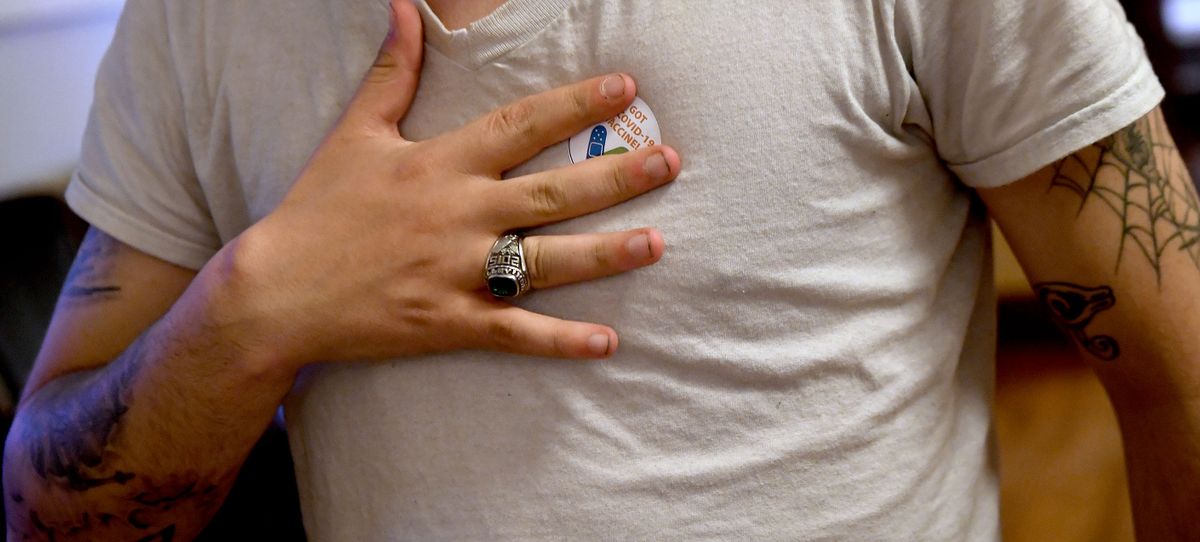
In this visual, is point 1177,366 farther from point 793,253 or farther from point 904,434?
point 793,253

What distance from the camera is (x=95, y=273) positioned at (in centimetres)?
86

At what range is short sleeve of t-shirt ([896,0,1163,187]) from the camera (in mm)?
616

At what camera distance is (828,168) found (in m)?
0.68

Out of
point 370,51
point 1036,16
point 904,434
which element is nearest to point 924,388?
point 904,434

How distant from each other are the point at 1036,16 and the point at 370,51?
501 millimetres

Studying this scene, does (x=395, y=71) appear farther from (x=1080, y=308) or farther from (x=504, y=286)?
(x=1080, y=308)

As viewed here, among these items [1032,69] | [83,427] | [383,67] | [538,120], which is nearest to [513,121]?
[538,120]

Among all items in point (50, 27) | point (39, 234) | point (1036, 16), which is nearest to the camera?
point (1036, 16)

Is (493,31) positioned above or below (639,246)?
above

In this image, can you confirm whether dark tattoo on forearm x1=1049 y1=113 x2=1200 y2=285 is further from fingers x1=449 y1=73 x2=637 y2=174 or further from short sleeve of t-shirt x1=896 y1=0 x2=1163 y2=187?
fingers x1=449 y1=73 x2=637 y2=174

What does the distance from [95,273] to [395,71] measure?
378mm

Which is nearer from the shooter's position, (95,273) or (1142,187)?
(1142,187)

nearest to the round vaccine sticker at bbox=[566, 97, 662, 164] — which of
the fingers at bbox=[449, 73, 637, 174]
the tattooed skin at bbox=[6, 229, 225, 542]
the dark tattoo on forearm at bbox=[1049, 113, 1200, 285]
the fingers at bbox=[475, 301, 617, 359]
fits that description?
the fingers at bbox=[449, 73, 637, 174]

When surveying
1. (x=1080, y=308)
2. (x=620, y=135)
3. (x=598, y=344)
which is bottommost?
(x=1080, y=308)
